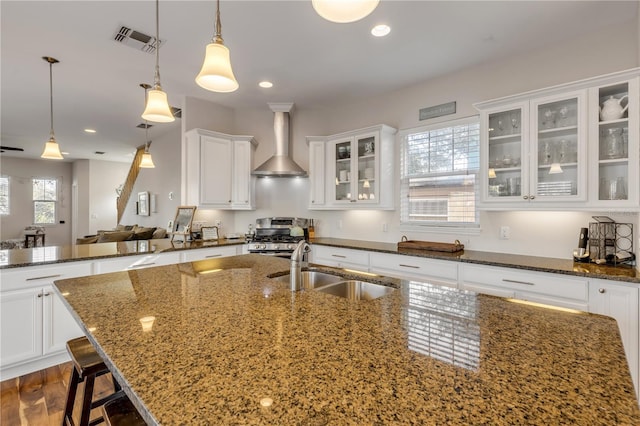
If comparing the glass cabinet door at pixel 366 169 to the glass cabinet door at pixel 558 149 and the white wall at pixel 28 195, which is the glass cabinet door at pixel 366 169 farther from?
the white wall at pixel 28 195

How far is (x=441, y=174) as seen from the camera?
3490 millimetres

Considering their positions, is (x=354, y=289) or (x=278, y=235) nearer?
(x=354, y=289)

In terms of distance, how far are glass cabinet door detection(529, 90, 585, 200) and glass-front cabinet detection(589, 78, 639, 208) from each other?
8 centimetres

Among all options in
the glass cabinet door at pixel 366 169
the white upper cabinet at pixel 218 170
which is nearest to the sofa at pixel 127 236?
the white upper cabinet at pixel 218 170

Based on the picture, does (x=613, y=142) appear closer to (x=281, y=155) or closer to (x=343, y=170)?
(x=343, y=170)

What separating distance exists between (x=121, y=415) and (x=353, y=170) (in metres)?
3.26

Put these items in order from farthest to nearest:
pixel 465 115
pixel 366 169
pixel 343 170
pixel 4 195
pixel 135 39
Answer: pixel 4 195, pixel 343 170, pixel 366 169, pixel 465 115, pixel 135 39

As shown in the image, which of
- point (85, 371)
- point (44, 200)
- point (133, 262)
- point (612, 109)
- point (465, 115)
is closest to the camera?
point (85, 371)

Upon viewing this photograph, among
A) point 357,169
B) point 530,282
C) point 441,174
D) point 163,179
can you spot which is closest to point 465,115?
point 441,174

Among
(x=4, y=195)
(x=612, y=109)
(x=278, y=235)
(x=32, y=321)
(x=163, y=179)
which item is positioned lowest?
(x=32, y=321)

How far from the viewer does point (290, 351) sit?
0.85 m

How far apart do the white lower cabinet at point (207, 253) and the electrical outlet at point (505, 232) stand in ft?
9.73

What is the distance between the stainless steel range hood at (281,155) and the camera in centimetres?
425

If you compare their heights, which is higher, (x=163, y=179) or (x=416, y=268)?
(x=163, y=179)
